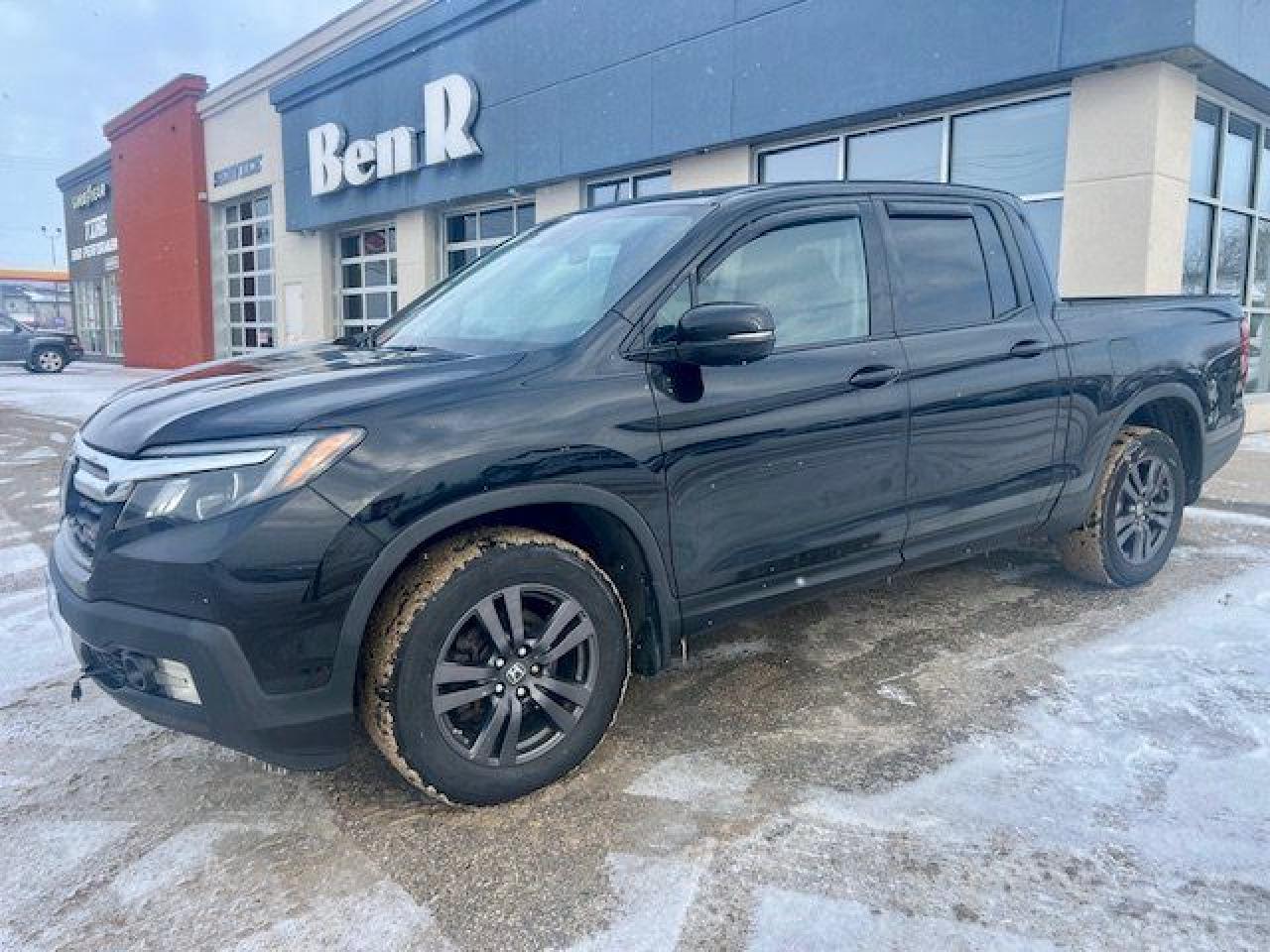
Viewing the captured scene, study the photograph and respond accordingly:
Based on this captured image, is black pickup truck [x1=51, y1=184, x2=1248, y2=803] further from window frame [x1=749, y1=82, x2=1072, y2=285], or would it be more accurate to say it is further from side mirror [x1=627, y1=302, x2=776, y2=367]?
window frame [x1=749, y1=82, x2=1072, y2=285]

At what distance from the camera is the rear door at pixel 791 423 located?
291 centimetres

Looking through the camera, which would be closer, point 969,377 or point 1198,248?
point 969,377

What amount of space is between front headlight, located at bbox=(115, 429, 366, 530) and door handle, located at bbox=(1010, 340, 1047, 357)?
271 cm

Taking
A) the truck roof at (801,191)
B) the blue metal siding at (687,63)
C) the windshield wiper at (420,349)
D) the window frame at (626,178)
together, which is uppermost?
the blue metal siding at (687,63)

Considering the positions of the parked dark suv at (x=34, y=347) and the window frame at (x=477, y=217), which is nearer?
the window frame at (x=477, y=217)

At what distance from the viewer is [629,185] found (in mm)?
13109

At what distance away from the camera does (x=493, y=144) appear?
48.6 ft

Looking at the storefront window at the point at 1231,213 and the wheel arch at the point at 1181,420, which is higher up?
the storefront window at the point at 1231,213

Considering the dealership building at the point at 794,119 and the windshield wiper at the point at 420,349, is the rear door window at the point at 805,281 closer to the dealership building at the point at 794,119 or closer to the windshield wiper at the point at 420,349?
the windshield wiper at the point at 420,349

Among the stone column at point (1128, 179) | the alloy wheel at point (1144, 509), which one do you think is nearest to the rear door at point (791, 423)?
the alloy wheel at point (1144, 509)

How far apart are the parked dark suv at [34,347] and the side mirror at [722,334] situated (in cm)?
2981

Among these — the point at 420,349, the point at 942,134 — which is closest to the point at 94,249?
the point at 942,134

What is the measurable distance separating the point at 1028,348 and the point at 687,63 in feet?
29.5

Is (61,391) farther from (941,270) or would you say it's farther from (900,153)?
(941,270)
